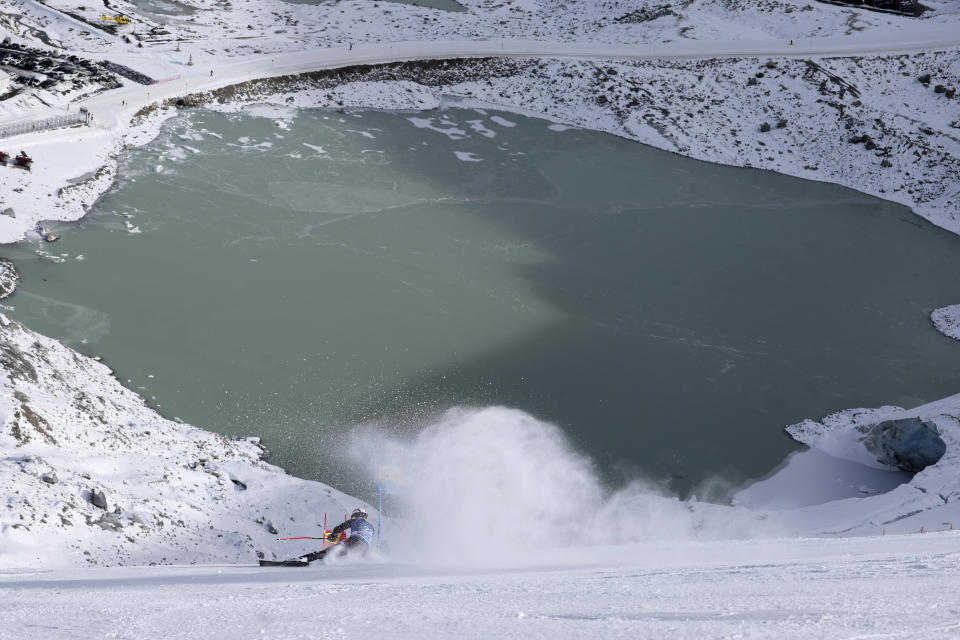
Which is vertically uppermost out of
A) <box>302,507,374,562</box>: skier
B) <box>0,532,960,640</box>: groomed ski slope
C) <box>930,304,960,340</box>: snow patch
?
<box>0,532,960,640</box>: groomed ski slope

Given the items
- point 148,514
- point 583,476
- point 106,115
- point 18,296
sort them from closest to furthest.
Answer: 1. point 148,514
2. point 583,476
3. point 18,296
4. point 106,115

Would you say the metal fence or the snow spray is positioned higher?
the metal fence

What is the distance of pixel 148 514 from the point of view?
25.7 m

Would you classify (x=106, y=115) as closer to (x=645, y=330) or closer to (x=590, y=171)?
(x=590, y=171)

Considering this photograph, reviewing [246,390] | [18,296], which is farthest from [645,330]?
[18,296]

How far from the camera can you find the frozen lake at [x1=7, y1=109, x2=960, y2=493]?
37.4 metres

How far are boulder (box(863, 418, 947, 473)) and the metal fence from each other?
5182 centimetres

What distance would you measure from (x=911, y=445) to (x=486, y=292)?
70.5 ft

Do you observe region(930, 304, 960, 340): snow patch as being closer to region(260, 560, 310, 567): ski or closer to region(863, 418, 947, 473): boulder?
region(863, 418, 947, 473): boulder

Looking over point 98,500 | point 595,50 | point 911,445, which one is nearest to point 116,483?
point 98,500

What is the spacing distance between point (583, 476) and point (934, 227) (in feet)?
141

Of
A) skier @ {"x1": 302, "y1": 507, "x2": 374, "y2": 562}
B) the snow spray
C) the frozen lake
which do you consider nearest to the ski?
skier @ {"x1": 302, "y1": 507, "x2": 374, "y2": 562}

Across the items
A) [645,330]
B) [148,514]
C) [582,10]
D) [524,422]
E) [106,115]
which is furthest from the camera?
[582,10]

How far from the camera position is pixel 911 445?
34188 mm
